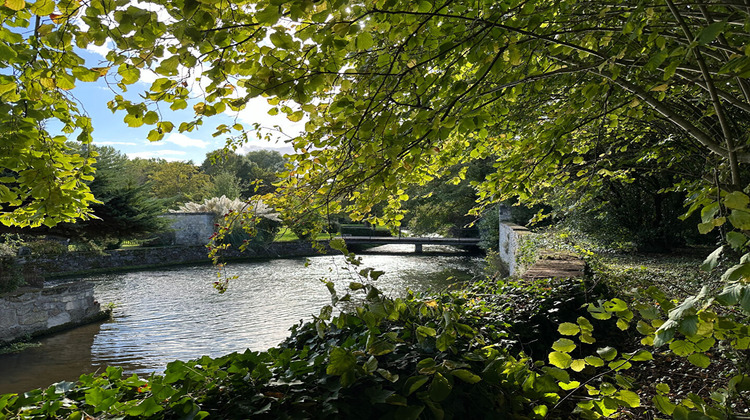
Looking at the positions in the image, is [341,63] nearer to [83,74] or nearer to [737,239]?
[83,74]

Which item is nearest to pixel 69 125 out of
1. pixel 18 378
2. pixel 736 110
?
pixel 18 378

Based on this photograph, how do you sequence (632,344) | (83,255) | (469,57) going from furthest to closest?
(83,255) → (632,344) → (469,57)

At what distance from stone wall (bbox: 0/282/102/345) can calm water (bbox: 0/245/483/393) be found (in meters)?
0.34

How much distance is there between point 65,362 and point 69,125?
17.8ft

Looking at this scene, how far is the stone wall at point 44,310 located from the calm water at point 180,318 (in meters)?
0.34

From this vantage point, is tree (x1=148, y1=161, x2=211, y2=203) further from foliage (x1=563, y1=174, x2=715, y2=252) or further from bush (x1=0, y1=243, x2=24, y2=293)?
foliage (x1=563, y1=174, x2=715, y2=252)

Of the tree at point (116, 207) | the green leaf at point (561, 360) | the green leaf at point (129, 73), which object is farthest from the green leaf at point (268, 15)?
the tree at point (116, 207)

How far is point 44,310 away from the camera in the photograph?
313 inches

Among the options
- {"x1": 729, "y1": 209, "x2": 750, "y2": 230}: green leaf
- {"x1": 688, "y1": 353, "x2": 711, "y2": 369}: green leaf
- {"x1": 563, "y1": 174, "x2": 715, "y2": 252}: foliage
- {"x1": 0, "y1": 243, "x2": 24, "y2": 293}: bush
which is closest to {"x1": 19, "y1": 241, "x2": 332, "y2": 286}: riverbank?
{"x1": 0, "y1": 243, "x2": 24, "y2": 293}: bush

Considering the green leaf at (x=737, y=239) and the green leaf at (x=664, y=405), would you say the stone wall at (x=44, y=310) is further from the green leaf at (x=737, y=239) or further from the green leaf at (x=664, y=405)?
the green leaf at (x=737, y=239)

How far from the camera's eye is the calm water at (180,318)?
6.28 metres

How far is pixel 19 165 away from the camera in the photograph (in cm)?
200

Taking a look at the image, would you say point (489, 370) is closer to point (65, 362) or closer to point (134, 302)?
point (65, 362)

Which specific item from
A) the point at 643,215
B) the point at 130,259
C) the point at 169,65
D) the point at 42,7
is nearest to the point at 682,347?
the point at 169,65
